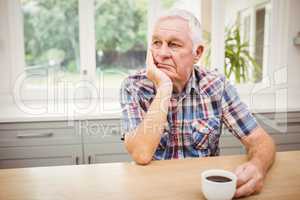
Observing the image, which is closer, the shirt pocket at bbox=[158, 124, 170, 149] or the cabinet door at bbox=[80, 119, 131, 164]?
the shirt pocket at bbox=[158, 124, 170, 149]

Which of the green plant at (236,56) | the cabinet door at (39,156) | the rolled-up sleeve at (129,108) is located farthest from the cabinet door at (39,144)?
the green plant at (236,56)

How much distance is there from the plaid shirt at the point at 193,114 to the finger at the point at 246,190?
46 cm

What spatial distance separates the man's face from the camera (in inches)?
49.1

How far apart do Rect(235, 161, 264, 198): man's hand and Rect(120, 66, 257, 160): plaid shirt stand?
1.26 feet

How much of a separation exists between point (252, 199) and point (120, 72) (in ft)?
6.38

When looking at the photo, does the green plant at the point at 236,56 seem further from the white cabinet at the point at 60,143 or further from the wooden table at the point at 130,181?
the wooden table at the point at 130,181

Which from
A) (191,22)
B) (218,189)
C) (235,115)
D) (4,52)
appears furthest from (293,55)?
(4,52)

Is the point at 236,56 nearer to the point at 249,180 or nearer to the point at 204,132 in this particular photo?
the point at 204,132

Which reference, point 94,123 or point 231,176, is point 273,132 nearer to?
point 94,123

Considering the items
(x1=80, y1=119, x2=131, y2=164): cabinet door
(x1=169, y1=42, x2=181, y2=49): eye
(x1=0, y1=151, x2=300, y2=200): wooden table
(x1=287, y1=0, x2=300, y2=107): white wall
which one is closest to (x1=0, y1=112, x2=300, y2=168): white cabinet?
(x1=80, y1=119, x2=131, y2=164): cabinet door

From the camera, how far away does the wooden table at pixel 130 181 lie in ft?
2.61

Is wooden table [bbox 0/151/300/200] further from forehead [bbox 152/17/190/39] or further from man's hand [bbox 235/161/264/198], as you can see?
forehead [bbox 152/17/190/39]

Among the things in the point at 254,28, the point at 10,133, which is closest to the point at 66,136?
the point at 10,133

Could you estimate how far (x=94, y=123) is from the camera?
194cm
